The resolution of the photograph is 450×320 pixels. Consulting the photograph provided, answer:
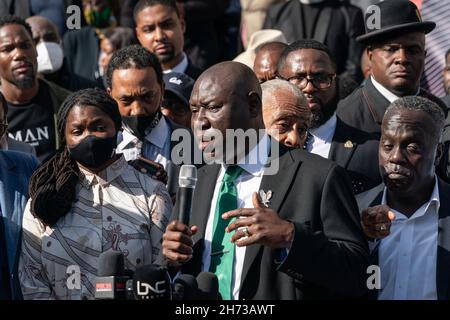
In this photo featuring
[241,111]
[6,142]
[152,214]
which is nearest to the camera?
[241,111]

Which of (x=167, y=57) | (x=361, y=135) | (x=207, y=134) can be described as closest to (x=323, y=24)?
A: (x=167, y=57)

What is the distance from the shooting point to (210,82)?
6.15 m

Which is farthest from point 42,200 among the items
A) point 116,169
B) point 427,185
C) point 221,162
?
point 427,185

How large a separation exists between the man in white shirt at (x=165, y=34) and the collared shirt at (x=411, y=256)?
11.7 feet

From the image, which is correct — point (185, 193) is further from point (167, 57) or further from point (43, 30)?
point (43, 30)

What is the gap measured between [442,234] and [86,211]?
1.91m

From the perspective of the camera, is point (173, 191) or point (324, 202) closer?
point (324, 202)

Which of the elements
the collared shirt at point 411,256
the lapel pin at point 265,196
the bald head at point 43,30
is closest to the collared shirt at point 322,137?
the collared shirt at point 411,256

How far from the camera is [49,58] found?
10.4m

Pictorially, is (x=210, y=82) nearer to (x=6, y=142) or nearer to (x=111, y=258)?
(x=111, y=258)

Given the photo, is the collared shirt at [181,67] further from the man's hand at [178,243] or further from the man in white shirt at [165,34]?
the man's hand at [178,243]

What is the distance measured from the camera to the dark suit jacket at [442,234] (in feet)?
20.4

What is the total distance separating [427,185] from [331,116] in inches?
55.0
